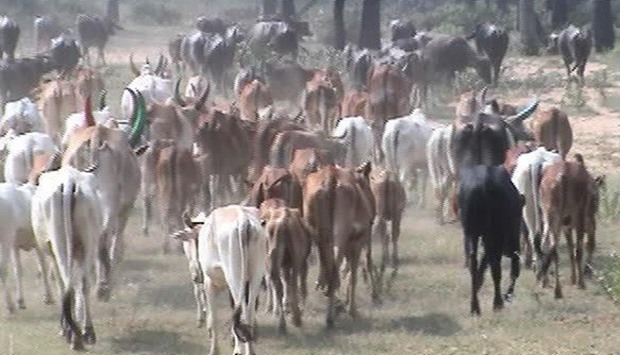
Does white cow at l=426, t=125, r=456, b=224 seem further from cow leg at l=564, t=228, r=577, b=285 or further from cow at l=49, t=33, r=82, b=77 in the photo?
cow at l=49, t=33, r=82, b=77

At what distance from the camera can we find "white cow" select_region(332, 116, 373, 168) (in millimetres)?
15234

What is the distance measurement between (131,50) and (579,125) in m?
17.5

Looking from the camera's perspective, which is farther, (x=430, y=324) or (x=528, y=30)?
(x=528, y=30)

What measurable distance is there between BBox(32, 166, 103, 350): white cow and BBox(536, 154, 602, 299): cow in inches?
160

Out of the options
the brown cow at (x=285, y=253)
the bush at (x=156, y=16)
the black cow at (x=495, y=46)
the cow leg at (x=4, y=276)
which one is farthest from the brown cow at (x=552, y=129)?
the bush at (x=156, y=16)

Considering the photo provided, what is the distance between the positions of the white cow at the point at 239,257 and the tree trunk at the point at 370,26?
77.1ft

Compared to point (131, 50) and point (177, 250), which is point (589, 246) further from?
point (131, 50)

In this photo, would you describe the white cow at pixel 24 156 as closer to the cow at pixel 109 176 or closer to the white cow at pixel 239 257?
the cow at pixel 109 176

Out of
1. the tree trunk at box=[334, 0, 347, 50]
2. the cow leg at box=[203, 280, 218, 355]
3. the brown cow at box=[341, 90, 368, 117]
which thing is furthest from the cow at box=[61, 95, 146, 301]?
the tree trunk at box=[334, 0, 347, 50]

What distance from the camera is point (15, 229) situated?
1102cm

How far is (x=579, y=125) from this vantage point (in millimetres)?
22734

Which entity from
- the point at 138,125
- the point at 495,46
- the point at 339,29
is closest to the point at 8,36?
the point at 339,29

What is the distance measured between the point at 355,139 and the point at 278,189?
4.16 metres

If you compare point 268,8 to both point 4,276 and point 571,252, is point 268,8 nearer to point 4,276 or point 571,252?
point 571,252
